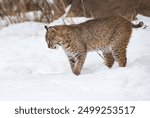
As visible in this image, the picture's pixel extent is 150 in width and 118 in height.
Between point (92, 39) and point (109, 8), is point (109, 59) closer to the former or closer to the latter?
point (92, 39)

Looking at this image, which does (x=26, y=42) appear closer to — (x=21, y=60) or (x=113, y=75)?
(x=21, y=60)

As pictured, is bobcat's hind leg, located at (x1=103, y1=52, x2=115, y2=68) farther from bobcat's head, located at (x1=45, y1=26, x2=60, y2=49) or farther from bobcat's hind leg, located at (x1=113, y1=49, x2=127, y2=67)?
bobcat's head, located at (x1=45, y1=26, x2=60, y2=49)

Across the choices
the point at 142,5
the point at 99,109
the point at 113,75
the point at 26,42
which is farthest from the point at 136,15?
the point at 99,109

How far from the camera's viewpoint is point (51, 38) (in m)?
7.65

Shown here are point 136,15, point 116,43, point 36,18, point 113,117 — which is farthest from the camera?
point 36,18

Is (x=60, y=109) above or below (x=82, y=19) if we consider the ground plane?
above

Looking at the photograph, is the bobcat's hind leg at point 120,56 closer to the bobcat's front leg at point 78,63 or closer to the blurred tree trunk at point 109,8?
the bobcat's front leg at point 78,63

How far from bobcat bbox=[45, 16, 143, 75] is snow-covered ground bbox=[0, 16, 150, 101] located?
0.19 m

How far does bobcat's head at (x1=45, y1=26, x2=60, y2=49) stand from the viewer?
7633 mm

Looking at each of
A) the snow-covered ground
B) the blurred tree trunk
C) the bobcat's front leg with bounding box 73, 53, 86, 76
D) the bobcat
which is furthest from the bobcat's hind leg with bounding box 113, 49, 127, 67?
the blurred tree trunk

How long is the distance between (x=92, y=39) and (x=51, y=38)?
0.66 meters

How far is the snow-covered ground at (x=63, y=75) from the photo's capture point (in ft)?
20.2

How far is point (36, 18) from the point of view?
41.0 feet

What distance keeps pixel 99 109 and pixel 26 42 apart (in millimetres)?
4324
